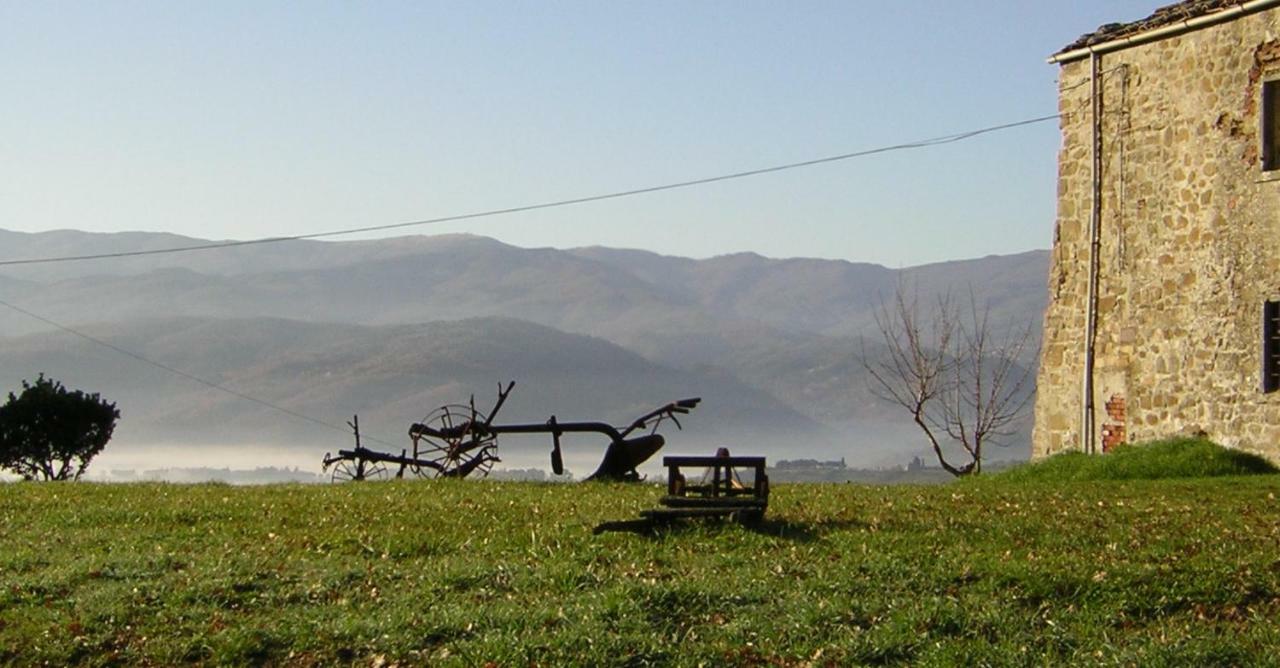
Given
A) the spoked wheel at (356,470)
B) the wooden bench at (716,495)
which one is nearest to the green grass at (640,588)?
the wooden bench at (716,495)

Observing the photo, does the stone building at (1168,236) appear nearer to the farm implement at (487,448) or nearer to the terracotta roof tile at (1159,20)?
the terracotta roof tile at (1159,20)

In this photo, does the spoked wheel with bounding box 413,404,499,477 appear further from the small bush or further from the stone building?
the stone building

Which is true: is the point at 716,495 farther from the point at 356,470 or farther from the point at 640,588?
the point at 356,470

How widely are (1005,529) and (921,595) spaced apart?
4.24 metres

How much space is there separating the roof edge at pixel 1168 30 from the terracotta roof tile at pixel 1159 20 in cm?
6

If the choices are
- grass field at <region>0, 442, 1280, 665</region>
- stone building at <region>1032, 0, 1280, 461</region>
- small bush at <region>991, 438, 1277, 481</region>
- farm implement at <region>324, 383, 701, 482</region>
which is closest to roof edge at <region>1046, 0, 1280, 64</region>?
stone building at <region>1032, 0, 1280, 461</region>

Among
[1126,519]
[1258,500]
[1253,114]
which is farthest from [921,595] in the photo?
[1253,114]

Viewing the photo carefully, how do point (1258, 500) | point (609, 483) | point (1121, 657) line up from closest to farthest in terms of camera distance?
point (1121, 657) → point (1258, 500) → point (609, 483)

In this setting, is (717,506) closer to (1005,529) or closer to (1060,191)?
(1005,529)

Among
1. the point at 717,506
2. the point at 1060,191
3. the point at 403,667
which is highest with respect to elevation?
the point at 1060,191

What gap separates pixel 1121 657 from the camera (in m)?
14.1

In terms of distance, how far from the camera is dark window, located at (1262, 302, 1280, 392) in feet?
101

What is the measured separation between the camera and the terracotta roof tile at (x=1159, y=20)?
31.5 metres

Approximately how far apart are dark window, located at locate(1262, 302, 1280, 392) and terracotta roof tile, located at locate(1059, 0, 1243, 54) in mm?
5485
